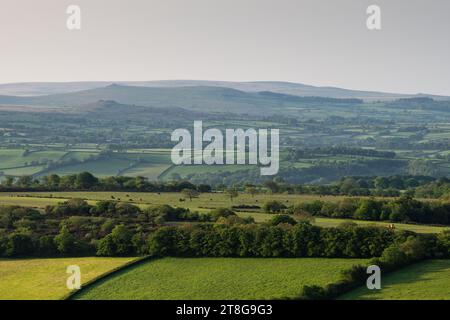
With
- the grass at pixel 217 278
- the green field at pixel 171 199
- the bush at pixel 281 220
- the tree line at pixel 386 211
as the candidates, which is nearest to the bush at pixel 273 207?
the green field at pixel 171 199

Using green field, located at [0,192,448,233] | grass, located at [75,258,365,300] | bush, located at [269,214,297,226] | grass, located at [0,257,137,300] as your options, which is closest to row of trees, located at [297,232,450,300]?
grass, located at [75,258,365,300]

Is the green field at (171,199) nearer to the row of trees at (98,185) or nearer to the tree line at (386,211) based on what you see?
Result: the tree line at (386,211)

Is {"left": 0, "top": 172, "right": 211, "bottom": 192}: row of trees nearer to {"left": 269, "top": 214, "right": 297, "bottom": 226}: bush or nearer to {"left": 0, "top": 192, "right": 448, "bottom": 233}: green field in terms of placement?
{"left": 0, "top": 192, "right": 448, "bottom": 233}: green field

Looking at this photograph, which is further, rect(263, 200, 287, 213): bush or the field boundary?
rect(263, 200, 287, 213): bush

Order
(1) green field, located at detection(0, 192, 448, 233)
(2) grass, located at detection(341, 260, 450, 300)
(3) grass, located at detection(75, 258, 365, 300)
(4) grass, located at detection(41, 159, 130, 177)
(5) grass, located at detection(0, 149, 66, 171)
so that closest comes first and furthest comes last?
1. (2) grass, located at detection(341, 260, 450, 300)
2. (3) grass, located at detection(75, 258, 365, 300)
3. (1) green field, located at detection(0, 192, 448, 233)
4. (4) grass, located at detection(41, 159, 130, 177)
5. (5) grass, located at detection(0, 149, 66, 171)
